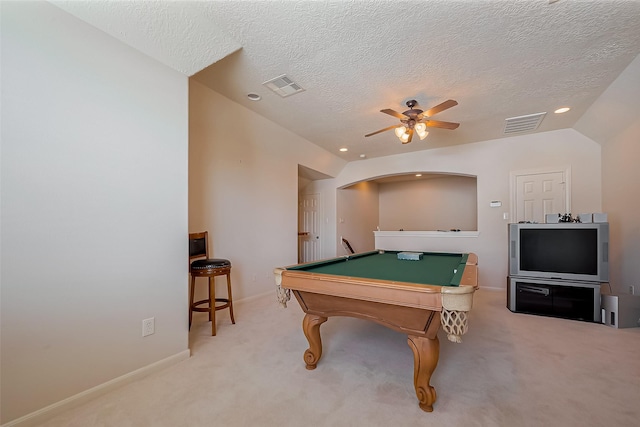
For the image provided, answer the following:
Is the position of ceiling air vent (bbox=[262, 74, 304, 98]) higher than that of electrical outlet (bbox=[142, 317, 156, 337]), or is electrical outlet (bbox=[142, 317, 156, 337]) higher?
ceiling air vent (bbox=[262, 74, 304, 98])

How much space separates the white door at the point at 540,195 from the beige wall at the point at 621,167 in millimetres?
458

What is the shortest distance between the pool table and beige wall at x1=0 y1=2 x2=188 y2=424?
1.00 metres

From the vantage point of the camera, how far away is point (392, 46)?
7.02 feet

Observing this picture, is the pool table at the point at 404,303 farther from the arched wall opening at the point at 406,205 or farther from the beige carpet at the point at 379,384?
the arched wall opening at the point at 406,205

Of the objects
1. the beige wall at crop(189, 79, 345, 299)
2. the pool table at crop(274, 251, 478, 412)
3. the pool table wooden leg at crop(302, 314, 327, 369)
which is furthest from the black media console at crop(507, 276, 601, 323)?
the beige wall at crop(189, 79, 345, 299)

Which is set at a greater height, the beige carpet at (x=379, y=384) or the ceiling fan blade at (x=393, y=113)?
the ceiling fan blade at (x=393, y=113)

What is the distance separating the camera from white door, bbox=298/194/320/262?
6254 millimetres

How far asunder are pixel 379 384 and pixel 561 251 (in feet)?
9.72

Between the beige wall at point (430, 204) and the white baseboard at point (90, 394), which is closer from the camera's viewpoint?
the white baseboard at point (90, 394)

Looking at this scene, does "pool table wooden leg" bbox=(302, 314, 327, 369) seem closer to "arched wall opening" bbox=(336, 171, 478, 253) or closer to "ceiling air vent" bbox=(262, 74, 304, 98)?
"ceiling air vent" bbox=(262, 74, 304, 98)

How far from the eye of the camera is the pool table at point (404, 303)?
1.32 metres

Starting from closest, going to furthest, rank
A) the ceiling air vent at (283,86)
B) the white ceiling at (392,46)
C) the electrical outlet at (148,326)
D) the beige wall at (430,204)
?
the white ceiling at (392,46)
the electrical outlet at (148,326)
the ceiling air vent at (283,86)
the beige wall at (430,204)

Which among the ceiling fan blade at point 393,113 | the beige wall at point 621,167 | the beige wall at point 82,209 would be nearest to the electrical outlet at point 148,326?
the beige wall at point 82,209

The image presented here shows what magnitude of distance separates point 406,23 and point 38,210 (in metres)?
2.59
